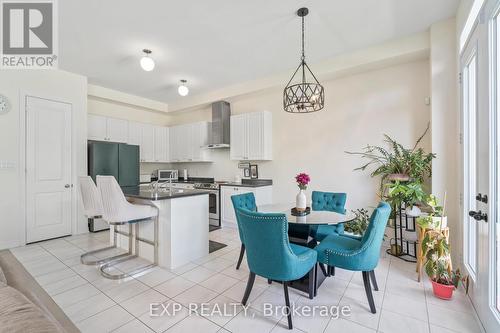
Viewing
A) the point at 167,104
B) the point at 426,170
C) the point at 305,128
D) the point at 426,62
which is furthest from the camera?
the point at 167,104


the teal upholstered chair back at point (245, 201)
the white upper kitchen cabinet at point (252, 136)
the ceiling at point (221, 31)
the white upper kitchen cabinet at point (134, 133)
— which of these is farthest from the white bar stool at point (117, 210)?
the white upper kitchen cabinet at point (134, 133)

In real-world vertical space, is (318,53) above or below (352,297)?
above

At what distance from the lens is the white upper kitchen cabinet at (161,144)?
596cm

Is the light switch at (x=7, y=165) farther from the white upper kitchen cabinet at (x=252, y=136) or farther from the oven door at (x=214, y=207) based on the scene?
the white upper kitchen cabinet at (x=252, y=136)

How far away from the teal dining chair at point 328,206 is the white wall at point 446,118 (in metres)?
1.09

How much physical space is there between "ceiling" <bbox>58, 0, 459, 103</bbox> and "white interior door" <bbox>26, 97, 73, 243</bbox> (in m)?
0.84

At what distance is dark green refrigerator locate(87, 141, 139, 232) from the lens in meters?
4.28

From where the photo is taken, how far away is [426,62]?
3236mm

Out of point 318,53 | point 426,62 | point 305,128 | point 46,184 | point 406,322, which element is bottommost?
point 406,322

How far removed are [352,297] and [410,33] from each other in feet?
10.7

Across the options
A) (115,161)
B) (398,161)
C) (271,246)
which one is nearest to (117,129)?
(115,161)

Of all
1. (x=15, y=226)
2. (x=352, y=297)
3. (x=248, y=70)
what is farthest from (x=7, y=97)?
(x=352, y=297)

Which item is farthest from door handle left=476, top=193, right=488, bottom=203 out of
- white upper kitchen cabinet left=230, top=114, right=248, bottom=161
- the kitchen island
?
white upper kitchen cabinet left=230, top=114, right=248, bottom=161

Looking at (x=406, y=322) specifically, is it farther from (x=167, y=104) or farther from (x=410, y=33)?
(x=167, y=104)
